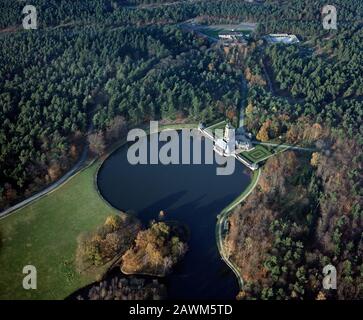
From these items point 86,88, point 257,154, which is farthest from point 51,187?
point 257,154

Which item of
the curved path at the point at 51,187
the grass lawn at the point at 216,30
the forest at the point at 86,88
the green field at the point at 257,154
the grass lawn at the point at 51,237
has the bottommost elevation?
the grass lawn at the point at 51,237

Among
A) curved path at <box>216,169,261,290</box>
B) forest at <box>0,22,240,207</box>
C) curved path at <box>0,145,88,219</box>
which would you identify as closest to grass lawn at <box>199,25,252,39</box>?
forest at <box>0,22,240,207</box>

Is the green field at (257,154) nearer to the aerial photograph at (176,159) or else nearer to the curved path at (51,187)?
the aerial photograph at (176,159)

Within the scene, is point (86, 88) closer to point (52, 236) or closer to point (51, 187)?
point (51, 187)

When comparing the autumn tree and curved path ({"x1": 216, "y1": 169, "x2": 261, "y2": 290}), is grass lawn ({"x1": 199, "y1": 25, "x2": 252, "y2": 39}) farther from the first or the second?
curved path ({"x1": 216, "y1": 169, "x2": 261, "y2": 290})

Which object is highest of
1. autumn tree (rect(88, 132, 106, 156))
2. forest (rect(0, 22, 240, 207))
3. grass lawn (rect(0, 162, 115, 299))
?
forest (rect(0, 22, 240, 207))

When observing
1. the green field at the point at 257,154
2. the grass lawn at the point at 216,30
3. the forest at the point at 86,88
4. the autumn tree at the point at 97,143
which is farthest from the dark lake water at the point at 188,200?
the grass lawn at the point at 216,30
